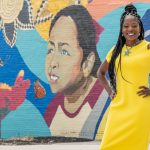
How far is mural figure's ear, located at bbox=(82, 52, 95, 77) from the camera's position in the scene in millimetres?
10148

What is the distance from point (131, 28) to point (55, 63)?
6136 millimetres

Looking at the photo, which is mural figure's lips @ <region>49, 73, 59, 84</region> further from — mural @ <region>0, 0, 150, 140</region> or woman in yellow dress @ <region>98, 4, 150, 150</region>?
woman in yellow dress @ <region>98, 4, 150, 150</region>

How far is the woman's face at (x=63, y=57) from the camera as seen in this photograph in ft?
33.5

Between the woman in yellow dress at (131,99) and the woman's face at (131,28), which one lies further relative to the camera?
the woman's face at (131,28)

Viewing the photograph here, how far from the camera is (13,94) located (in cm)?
1056

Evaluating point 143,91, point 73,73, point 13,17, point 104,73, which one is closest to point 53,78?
point 73,73

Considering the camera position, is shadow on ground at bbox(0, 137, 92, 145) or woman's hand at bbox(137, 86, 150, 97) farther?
shadow on ground at bbox(0, 137, 92, 145)

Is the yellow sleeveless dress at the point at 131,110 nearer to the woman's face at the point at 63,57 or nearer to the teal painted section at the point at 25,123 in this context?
the woman's face at the point at 63,57

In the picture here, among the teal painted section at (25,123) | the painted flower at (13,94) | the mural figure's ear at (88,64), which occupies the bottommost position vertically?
the teal painted section at (25,123)

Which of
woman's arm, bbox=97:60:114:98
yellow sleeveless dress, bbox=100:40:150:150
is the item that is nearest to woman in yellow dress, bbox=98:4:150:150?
yellow sleeveless dress, bbox=100:40:150:150

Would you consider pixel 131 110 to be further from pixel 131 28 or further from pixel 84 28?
pixel 84 28

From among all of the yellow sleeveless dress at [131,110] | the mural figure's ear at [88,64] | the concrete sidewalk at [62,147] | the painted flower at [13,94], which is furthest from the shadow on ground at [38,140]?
the yellow sleeveless dress at [131,110]

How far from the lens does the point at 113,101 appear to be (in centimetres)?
427

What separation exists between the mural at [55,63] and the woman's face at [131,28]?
5754mm
